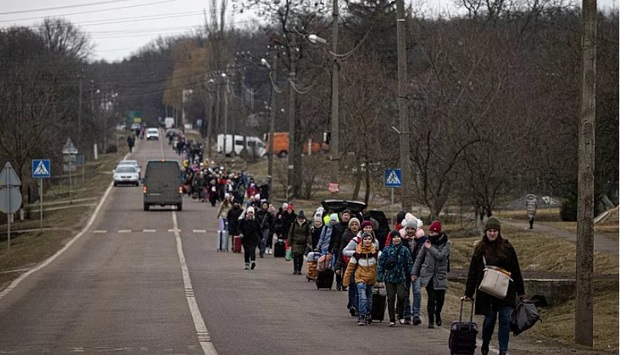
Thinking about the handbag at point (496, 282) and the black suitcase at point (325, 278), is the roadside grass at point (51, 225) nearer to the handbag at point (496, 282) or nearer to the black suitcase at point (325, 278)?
the black suitcase at point (325, 278)

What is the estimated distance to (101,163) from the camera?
370ft

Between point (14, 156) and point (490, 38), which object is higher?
point (490, 38)

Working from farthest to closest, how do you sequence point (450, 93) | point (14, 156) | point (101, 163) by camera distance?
point (101, 163)
point (14, 156)
point (450, 93)

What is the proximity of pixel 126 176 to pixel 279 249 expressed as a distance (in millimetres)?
47086

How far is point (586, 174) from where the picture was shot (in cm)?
1780

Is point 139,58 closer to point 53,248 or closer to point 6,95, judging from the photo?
point 6,95

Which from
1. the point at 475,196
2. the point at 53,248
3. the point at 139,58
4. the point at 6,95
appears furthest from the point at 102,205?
the point at 139,58

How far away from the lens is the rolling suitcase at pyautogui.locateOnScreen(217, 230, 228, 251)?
40031mm

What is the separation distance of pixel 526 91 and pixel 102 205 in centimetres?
2615

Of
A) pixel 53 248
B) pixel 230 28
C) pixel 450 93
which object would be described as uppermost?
pixel 230 28

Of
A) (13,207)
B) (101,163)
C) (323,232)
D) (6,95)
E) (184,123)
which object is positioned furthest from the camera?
(184,123)

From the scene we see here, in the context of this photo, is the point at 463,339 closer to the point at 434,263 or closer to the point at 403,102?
the point at 434,263

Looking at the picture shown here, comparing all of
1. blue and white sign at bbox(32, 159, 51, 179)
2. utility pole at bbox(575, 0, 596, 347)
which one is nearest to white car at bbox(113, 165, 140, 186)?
blue and white sign at bbox(32, 159, 51, 179)

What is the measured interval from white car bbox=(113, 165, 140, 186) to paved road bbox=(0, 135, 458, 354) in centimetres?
4387
